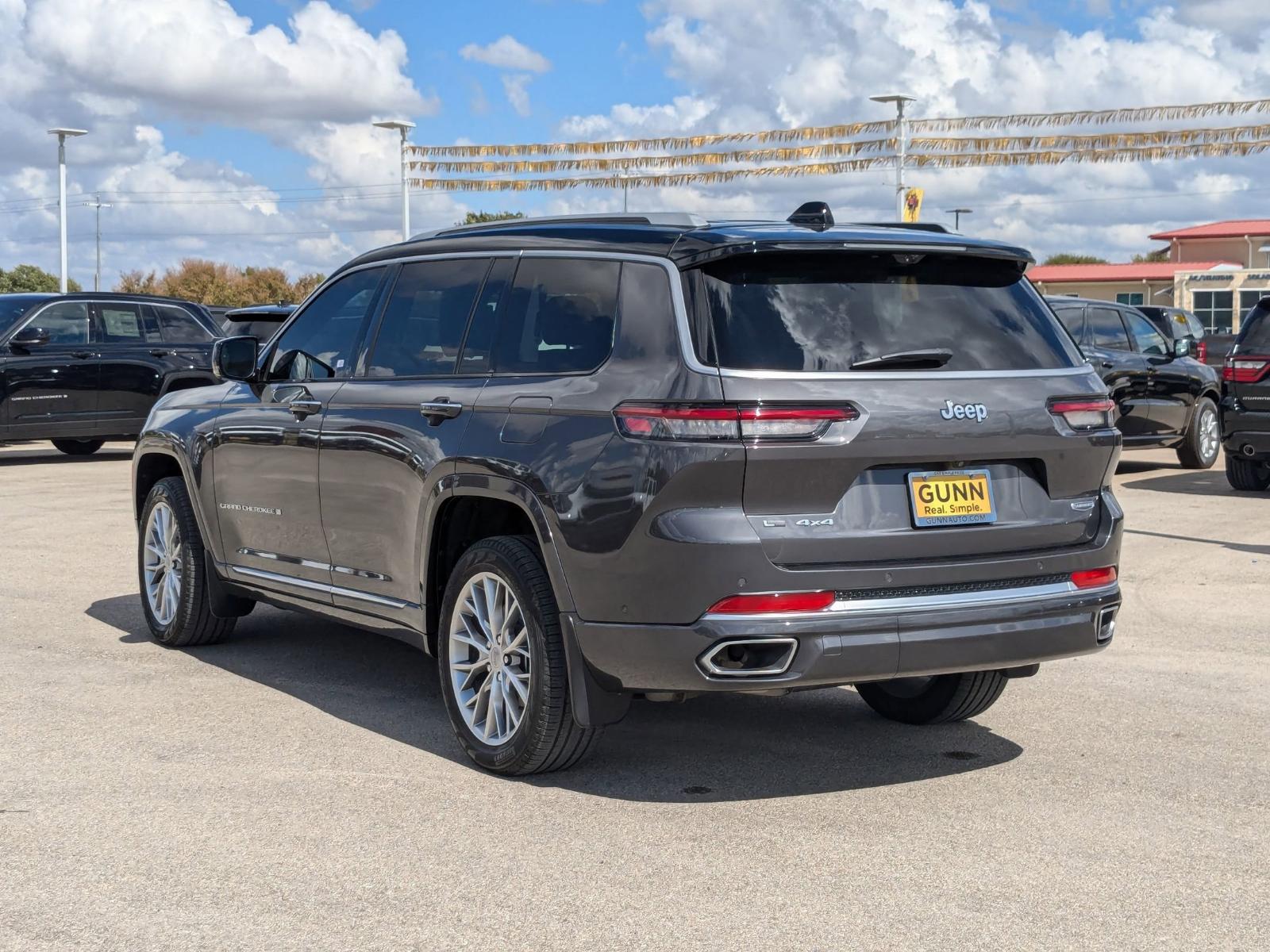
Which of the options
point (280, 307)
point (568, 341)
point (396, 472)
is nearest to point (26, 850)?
point (396, 472)

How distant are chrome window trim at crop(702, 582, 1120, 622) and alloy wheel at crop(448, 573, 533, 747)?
0.91 metres

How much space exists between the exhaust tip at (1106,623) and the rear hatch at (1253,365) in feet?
31.7

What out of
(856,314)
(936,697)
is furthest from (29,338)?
(856,314)

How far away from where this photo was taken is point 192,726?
20.2 ft

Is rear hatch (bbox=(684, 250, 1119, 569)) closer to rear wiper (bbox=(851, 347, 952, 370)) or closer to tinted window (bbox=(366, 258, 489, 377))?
rear wiper (bbox=(851, 347, 952, 370))

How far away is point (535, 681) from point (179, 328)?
51.8 ft

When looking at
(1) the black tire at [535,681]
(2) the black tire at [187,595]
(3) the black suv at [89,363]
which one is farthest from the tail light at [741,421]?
(3) the black suv at [89,363]

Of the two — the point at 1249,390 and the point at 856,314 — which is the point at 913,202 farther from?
the point at 856,314

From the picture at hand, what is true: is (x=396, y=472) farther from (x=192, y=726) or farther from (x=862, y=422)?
(x=862, y=422)

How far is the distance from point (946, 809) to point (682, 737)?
50.0 inches

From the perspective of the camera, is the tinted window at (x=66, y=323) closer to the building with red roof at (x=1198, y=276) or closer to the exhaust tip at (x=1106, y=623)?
the exhaust tip at (x=1106, y=623)

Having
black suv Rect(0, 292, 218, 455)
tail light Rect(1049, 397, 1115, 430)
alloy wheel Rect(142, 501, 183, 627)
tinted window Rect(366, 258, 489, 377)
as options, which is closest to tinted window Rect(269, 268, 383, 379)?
tinted window Rect(366, 258, 489, 377)

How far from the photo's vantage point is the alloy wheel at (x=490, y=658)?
213 inches

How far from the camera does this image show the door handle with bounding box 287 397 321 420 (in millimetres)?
6566
